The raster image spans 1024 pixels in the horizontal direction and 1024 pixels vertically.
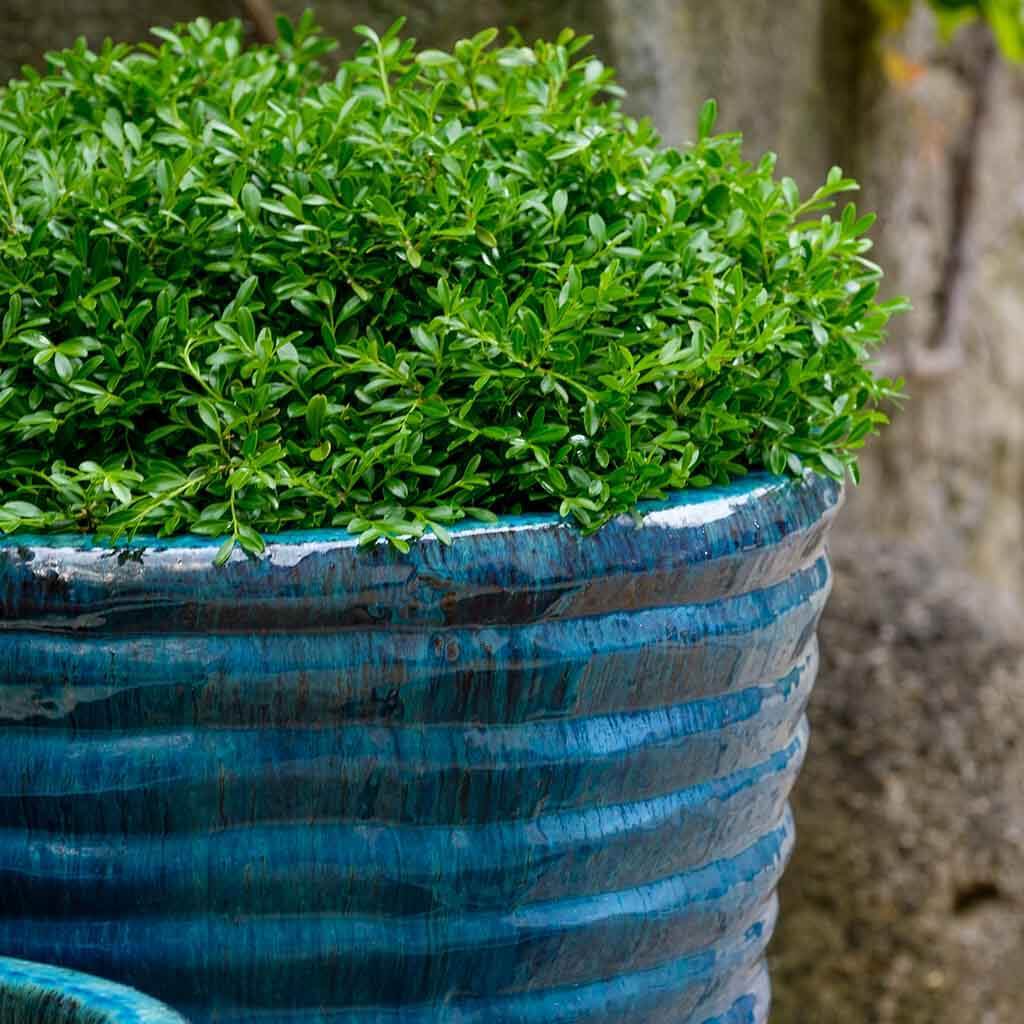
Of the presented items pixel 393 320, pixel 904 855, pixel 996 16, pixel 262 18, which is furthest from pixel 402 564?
pixel 996 16

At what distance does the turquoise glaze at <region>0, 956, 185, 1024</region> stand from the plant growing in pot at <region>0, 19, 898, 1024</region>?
0.10 m

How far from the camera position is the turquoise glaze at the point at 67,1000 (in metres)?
0.87

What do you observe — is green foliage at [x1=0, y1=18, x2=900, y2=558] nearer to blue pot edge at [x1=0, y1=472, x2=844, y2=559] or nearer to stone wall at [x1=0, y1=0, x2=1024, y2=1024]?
blue pot edge at [x1=0, y1=472, x2=844, y2=559]

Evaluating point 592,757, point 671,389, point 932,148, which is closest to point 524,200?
point 671,389

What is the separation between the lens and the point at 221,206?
1155mm

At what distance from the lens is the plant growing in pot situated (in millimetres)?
983

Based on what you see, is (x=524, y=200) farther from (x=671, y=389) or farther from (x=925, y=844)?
(x=925, y=844)

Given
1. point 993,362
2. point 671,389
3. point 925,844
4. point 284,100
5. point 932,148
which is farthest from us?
point 993,362

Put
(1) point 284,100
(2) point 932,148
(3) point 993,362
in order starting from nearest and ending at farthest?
(1) point 284,100, (2) point 932,148, (3) point 993,362

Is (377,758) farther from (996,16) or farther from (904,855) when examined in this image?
(996,16)

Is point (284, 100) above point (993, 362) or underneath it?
above

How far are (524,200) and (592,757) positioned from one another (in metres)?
0.43

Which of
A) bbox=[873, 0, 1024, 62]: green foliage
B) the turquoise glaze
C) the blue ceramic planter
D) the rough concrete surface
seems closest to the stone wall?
the rough concrete surface

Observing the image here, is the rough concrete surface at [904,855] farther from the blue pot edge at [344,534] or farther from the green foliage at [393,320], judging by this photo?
the blue pot edge at [344,534]
